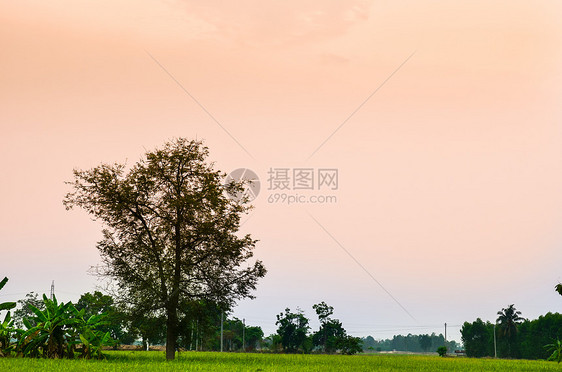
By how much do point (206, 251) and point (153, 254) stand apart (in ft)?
12.1

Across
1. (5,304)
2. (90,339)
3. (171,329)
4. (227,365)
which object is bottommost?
(227,365)

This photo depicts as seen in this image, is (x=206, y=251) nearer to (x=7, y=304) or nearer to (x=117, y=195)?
(x=117, y=195)

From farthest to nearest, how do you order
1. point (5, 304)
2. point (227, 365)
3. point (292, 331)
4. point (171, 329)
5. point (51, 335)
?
point (292, 331), point (5, 304), point (171, 329), point (51, 335), point (227, 365)

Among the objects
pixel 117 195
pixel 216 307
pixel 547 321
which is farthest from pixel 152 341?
pixel 547 321

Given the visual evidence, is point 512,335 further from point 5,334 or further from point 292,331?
point 5,334

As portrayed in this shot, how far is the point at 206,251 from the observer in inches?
1662

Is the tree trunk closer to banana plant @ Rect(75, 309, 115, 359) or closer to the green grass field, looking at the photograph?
the green grass field

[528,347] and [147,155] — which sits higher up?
→ [147,155]

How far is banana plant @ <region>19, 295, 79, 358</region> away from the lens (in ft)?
122

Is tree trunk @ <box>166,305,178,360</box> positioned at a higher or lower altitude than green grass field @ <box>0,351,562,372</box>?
higher

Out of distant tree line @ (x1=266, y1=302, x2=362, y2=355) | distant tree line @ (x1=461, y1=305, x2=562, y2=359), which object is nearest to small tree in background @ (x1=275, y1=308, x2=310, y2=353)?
distant tree line @ (x1=266, y1=302, x2=362, y2=355)

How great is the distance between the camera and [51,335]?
3778 cm

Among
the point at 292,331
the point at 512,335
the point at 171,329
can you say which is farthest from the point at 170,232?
the point at 512,335

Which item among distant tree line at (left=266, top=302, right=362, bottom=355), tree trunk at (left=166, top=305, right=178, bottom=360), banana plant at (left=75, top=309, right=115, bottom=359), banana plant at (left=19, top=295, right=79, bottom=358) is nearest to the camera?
banana plant at (left=19, top=295, right=79, bottom=358)
